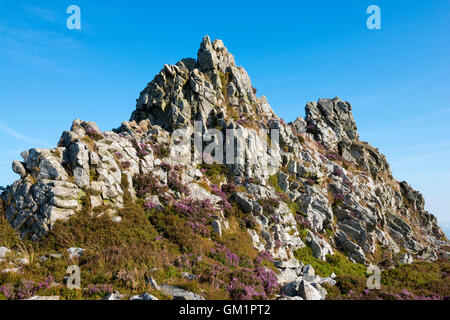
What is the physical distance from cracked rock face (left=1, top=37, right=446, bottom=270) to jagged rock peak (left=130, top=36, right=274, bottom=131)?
0.17 m

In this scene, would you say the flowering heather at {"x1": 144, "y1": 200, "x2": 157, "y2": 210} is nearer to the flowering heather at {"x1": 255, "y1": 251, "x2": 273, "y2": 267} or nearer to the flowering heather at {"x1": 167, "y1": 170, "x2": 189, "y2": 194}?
the flowering heather at {"x1": 167, "y1": 170, "x2": 189, "y2": 194}

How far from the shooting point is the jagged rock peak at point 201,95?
33.2 metres

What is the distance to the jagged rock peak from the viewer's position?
33.2 metres

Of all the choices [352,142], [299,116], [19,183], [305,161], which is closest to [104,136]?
[19,183]

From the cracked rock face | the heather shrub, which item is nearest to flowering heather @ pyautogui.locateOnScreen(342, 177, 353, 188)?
the cracked rock face

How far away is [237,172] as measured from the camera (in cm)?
2891

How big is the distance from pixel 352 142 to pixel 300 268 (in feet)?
120

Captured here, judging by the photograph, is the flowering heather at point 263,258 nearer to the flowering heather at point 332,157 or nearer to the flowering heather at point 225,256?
the flowering heather at point 225,256

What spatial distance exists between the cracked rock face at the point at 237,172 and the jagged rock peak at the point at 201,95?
0.54 feet

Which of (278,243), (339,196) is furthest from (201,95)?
(339,196)

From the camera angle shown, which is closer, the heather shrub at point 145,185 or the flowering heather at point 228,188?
the heather shrub at point 145,185

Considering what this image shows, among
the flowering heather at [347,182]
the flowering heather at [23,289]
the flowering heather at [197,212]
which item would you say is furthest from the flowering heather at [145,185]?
the flowering heather at [347,182]

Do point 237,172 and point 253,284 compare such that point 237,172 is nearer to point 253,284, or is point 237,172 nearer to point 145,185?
point 145,185
